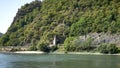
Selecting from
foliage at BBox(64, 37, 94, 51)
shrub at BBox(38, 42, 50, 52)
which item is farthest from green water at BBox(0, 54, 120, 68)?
shrub at BBox(38, 42, 50, 52)

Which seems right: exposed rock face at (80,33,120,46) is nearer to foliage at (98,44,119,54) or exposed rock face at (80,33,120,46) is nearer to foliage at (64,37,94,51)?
foliage at (64,37,94,51)

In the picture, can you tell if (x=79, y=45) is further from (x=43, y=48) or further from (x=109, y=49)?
(x=109, y=49)

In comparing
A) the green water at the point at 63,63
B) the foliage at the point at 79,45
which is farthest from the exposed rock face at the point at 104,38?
the green water at the point at 63,63

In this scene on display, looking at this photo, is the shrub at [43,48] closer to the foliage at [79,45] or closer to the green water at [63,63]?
the foliage at [79,45]

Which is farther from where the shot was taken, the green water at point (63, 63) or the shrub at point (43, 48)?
the shrub at point (43, 48)

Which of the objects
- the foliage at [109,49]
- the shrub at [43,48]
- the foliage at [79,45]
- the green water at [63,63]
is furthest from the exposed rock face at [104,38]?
the green water at [63,63]

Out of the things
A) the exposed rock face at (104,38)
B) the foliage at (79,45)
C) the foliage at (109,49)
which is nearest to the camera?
the foliage at (109,49)

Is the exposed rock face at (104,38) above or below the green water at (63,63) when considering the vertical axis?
above

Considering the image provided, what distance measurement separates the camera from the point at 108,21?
173m

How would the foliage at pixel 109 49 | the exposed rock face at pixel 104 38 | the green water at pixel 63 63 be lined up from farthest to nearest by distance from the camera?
the exposed rock face at pixel 104 38
the foliage at pixel 109 49
the green water at pixel 63 63

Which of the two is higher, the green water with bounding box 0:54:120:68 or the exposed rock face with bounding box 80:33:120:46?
the exposed rock face with bounding box 80:33:120:46

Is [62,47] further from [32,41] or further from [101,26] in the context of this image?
[32,41]

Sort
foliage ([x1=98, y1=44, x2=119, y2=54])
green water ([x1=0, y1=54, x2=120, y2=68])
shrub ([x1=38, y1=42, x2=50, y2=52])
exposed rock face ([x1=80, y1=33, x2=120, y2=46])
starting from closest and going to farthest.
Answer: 1. green water ([x1=0, y1=54, x2=120, y2=68])
2. foliage ([x1=98, y1=44, x2=119, y2=54])
3. exposed rock face ([x1=80, y1=33, x2=120, y2=46])
4. shrub ([x1=38, y1=42, x2=50, y2=52])

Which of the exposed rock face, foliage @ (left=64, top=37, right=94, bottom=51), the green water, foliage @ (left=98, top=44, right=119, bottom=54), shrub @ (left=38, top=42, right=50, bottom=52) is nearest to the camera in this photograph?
the green water
